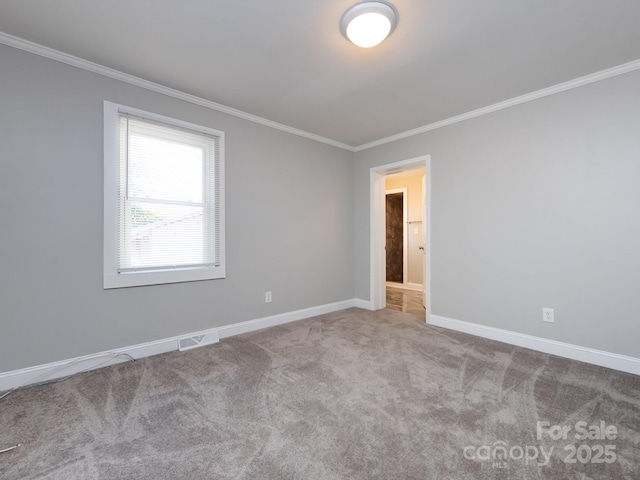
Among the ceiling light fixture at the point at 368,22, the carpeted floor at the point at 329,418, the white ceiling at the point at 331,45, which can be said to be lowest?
the carpeted floor at the point at 329,418

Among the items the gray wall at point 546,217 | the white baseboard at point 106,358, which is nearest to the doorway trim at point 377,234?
the gray wall at point 546,217

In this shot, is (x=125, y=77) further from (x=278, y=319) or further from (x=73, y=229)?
(x=278, y=319)

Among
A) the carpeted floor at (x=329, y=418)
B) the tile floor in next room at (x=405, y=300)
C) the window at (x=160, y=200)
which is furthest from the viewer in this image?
the tile floor in next room at (x=405, y=300)

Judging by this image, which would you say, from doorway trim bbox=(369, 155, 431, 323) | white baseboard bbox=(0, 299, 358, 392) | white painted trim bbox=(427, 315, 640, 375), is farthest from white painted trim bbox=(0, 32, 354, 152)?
white painted trim bbox=(427, 315, 640, 375)

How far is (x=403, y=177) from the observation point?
6.71 meters

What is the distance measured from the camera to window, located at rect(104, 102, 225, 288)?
8.33 feet

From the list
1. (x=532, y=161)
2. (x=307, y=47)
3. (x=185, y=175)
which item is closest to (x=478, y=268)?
(x=532, y=161)

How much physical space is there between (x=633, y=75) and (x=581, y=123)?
17.5 inches

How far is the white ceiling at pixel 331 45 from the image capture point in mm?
1843

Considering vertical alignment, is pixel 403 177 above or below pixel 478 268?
above

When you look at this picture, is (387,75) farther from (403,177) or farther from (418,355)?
(403,177)

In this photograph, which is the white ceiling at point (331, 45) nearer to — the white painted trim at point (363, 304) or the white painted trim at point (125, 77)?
A: the white painted trim at point (125, 77)

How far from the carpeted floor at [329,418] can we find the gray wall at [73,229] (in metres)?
0.38

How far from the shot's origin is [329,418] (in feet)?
5.85
